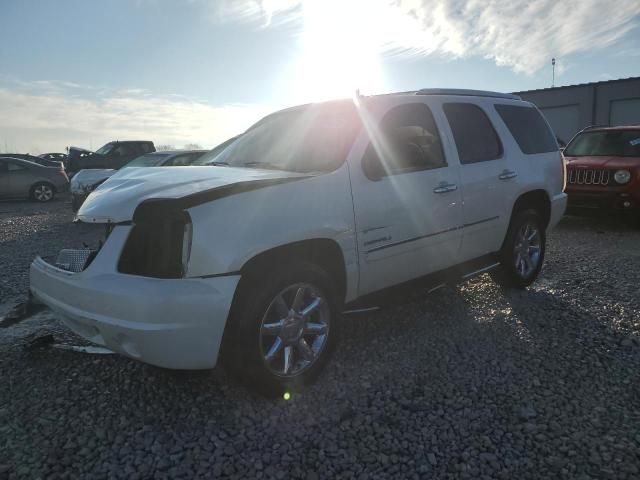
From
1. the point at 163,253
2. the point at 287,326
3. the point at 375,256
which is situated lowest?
the point at 287,326

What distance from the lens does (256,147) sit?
4008 millimetres

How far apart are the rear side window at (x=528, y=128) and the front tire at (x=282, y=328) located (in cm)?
290

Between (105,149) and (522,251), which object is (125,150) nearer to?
(105,149)

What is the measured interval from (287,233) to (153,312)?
84cm

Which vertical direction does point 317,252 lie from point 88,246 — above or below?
below

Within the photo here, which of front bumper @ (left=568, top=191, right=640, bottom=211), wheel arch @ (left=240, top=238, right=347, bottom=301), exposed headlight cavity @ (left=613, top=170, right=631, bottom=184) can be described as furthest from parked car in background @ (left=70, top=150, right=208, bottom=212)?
wheel arch @ (left=240, top=238, right=347, bottom=301)

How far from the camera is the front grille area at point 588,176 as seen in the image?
321 inches

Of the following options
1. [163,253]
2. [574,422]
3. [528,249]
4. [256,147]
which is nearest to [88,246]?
[163,253]

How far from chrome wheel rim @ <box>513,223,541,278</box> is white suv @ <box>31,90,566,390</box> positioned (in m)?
0.41

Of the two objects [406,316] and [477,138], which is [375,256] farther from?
[477,138]

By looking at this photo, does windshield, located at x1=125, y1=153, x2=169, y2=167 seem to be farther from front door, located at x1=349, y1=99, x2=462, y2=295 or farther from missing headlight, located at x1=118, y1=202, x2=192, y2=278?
missing headlight, located at x1=118, y1=202, x2=192, y2=278

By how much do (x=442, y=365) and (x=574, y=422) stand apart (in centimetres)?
92

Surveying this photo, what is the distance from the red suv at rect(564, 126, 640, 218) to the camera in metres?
7.89

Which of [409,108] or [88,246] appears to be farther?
[409,108]
